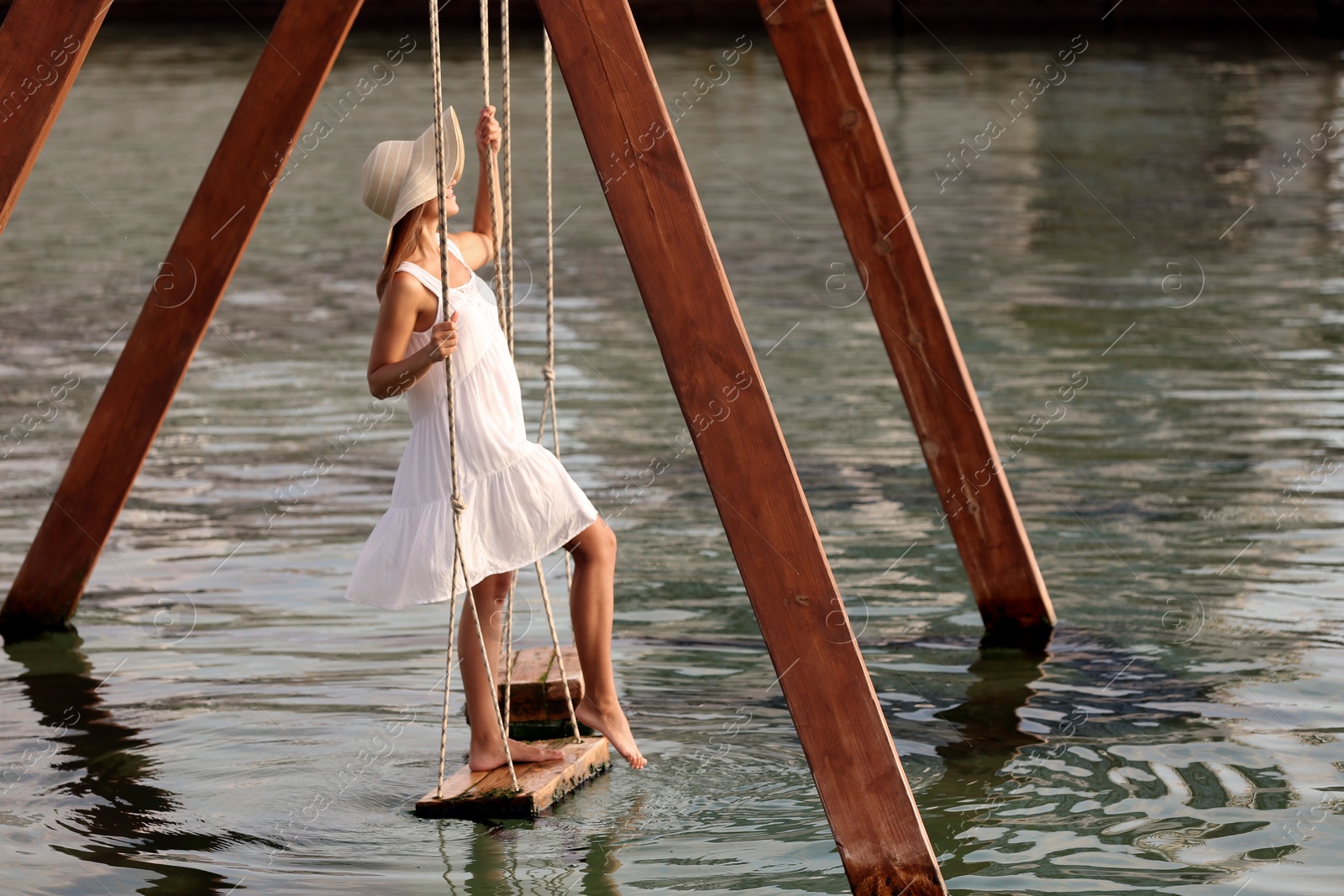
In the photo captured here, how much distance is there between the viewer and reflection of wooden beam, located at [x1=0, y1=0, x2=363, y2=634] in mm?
5570

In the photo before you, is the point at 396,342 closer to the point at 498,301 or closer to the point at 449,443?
the point at 449,443

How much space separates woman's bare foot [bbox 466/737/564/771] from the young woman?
0.97 feet

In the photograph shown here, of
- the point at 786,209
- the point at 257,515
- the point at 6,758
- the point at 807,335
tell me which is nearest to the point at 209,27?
the point at 786,209

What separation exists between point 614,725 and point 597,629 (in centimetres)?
26

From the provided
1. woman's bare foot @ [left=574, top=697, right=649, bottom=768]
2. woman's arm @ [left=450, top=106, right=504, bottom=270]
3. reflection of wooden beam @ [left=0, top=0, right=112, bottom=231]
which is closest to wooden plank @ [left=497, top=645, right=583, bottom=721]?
woman's bare foot @ [left=574, top=697, right=649, bottom=768]

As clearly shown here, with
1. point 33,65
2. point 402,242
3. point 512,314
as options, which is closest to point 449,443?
point 512,314

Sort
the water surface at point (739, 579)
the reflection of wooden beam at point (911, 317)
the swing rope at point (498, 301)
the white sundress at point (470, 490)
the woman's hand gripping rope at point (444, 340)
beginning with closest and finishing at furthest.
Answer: the swing rope at point (498, 301) < the woman's hand gripping rope at point (444, 340) < the white sundress at point (470, 490) < the water surface at point (739, 579) < the reflection of wooden beam at point (911, 317)

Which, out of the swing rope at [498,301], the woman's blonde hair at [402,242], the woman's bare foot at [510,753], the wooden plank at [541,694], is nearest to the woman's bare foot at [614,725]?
the swing rope at [498,301]

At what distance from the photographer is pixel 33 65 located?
13.9ft

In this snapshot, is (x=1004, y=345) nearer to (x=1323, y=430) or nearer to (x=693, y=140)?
(x=1323, y=430)

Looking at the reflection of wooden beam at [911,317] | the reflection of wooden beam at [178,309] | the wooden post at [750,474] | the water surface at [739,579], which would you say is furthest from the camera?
the reflection of wooden beam at [178,309]

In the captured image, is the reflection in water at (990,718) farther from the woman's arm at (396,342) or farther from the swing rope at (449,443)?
the woman's arm at (396,342)

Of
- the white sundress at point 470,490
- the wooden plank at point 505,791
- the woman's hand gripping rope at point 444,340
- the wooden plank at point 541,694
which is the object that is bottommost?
the wooden plank at point 505,791

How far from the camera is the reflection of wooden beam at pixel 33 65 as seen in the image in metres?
4.23
